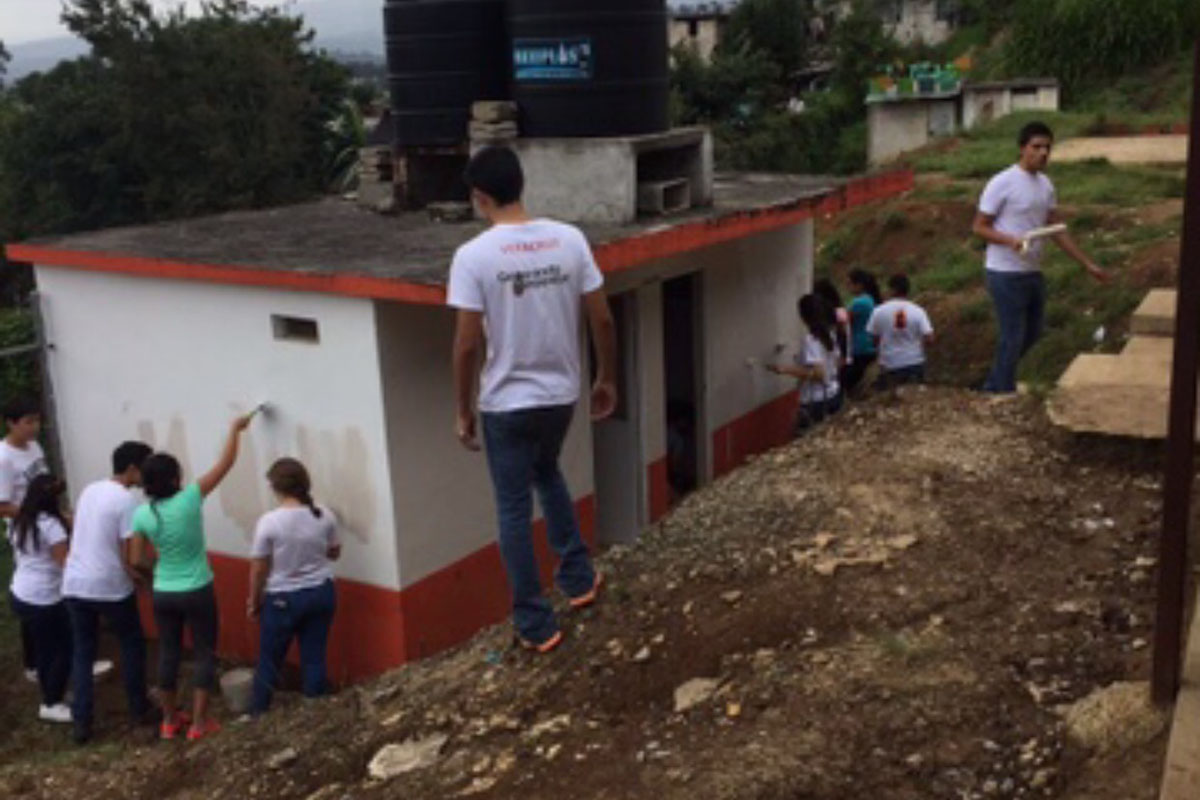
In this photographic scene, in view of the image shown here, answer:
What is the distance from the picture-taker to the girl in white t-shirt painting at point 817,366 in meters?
9.52

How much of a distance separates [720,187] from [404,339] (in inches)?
156

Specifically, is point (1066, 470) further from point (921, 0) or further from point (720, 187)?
point (921, 0)

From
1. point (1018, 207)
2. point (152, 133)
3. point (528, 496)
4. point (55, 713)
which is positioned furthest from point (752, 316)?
point (152, 133)

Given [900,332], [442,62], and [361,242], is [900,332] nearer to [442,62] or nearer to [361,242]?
[442,62]

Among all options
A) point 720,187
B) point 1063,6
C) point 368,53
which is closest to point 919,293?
point 720,187

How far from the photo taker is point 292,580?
22.9 ft

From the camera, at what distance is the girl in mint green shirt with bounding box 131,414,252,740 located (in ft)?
22.2

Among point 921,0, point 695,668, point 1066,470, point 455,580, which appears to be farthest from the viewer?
point 921,0

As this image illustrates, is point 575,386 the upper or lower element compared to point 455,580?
upper

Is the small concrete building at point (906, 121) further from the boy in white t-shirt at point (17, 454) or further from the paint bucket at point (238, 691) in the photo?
the boy in white t-shirt at point (17, 454)

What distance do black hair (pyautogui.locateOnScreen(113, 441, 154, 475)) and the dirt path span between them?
1591 cm

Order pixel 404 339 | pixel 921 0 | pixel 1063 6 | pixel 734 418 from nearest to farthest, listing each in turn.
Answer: pixel 404 339 → pixel 734 418 → pixel 1063 6 → pixel 921 0

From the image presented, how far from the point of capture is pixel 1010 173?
7.67m

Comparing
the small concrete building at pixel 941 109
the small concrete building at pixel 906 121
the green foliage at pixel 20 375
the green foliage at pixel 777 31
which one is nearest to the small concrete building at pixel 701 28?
the green foliage at pixel 777 31
